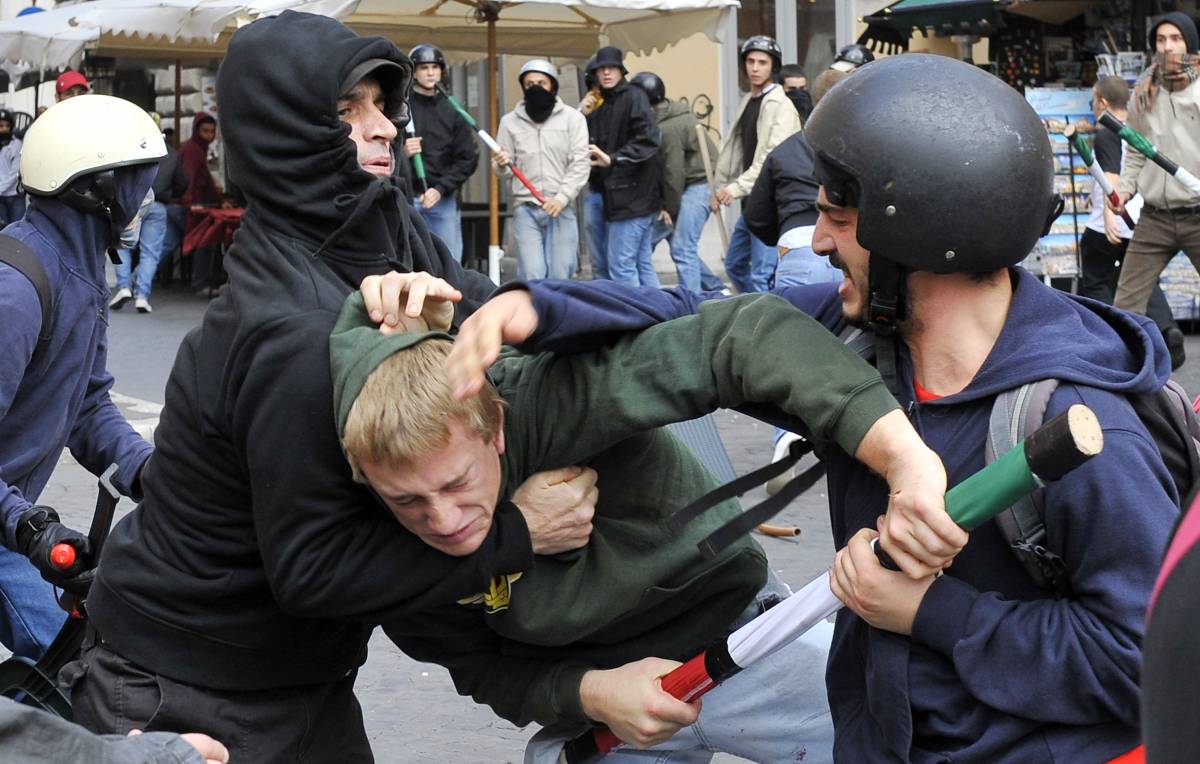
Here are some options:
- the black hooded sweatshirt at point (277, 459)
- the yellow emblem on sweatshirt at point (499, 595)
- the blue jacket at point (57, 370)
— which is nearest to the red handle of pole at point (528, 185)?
the blue jacket at point (57, 370)

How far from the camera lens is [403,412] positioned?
2.36 metres

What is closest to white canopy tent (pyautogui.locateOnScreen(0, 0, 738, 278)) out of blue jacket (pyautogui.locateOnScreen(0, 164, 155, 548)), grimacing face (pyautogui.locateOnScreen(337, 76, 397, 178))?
blue jacket (pyautogui.locateOnScreen(0, 164, 155, 548))

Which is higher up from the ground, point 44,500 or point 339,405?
point 339,405

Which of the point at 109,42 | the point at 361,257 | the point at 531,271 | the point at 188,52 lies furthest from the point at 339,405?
the point at 188,52

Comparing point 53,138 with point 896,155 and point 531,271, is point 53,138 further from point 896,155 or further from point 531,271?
point 531,271

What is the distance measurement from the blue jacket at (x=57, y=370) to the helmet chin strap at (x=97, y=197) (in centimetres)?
2

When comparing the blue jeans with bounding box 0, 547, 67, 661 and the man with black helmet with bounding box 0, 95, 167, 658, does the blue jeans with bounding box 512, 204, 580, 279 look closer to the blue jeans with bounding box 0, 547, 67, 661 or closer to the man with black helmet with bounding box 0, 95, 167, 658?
the man with black helmet with bounding box 0, 95, 167, 658

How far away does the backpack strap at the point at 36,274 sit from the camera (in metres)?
3.90

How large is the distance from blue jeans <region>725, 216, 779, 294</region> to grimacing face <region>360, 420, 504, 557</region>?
25.7 feet

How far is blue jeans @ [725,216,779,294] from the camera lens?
34.6 ft

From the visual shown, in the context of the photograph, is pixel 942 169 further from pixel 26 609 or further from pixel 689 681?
pixel 26 609

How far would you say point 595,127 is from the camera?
13.6m

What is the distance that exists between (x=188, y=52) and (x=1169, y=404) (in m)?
16.2

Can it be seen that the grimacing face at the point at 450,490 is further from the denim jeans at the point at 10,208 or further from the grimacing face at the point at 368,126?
the denim jeans at the point at 10,208
